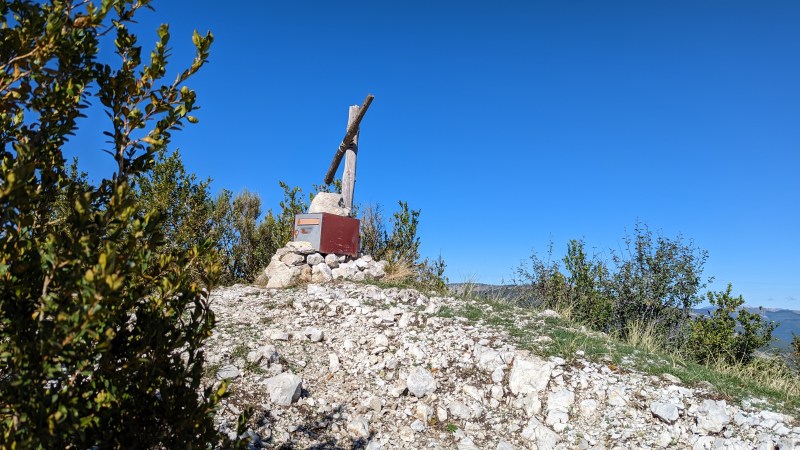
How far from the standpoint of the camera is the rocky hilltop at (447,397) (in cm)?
512

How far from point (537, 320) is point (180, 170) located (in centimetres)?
994

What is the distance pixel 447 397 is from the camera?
5910 mm

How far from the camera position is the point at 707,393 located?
5762 millimetres

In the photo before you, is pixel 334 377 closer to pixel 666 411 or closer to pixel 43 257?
pixel 666 411

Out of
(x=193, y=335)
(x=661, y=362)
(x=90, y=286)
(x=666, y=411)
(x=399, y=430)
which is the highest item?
(x=90, y=286)

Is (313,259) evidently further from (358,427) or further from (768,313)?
(768,313)

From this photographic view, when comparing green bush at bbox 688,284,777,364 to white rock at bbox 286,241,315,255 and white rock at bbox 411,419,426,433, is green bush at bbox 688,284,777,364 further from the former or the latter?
white rock at bbox 286,241,315,255

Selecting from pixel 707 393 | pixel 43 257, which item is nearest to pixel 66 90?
pixel 43 257

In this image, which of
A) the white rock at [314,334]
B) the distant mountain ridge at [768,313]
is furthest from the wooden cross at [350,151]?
the white rock at [314,334]

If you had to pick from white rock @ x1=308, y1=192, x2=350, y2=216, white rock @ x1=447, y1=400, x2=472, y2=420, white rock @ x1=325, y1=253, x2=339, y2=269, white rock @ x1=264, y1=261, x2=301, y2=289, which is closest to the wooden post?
white rock @ x1=308, y1=192, x2=350, y2=216

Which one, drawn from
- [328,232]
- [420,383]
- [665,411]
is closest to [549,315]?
[665,411]

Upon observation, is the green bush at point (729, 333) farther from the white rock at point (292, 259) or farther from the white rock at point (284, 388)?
the white rock at point (292, 259)

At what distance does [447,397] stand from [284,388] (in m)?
1.95

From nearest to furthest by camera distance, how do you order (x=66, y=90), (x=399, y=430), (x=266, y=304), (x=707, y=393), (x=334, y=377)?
1. (x=66, y=90)
2. (x=399, y=430)
3. (x=707, y=393)
4. (x=334, y=377)
5. (x=266, y=304)
